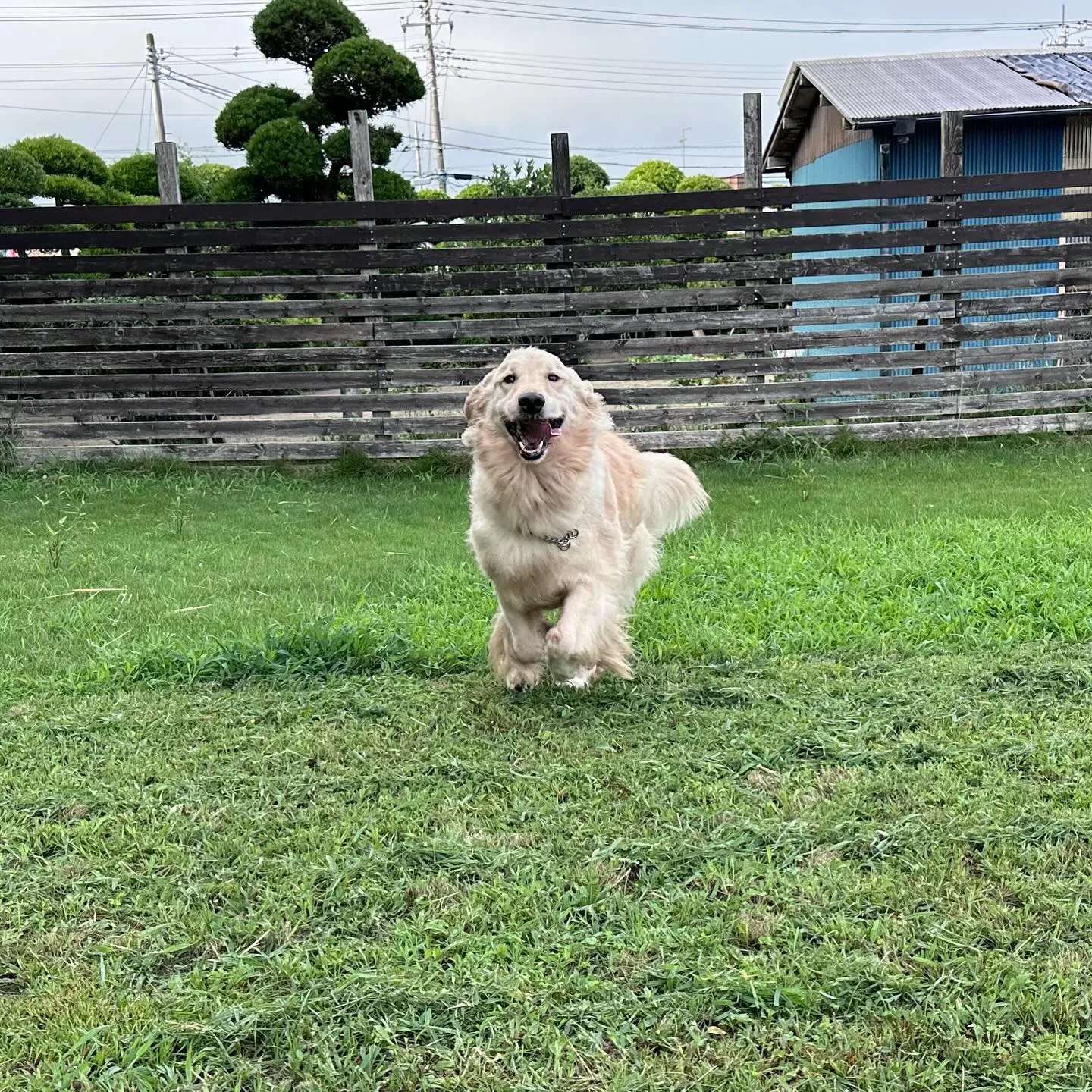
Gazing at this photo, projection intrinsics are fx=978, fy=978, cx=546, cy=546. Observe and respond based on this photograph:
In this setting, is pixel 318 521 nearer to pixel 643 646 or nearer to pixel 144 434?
pixel 144 434

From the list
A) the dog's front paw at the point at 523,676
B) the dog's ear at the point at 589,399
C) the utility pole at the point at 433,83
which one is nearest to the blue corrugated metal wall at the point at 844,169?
the dog's ear at the point at 589,399

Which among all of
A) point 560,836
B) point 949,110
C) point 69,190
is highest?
point 69,190

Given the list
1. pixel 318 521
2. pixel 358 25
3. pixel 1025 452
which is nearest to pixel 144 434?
pixel 318 521

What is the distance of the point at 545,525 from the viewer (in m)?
3.50

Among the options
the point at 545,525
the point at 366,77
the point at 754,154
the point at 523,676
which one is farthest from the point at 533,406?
the point at 366,77

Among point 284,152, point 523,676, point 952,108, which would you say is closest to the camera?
point 523,676

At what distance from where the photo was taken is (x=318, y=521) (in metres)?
6.70

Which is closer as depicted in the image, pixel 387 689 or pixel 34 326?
pixel 387 689

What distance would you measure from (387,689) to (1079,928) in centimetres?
236

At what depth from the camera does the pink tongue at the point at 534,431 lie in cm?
347

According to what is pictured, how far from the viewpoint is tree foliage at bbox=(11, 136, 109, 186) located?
52.5 feet

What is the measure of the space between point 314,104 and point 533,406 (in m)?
12.8

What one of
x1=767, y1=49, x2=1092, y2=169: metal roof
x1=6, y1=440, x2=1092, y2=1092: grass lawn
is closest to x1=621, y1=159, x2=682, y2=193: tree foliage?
x1=767, y1=49, x2=1092, y2=169: metal roof

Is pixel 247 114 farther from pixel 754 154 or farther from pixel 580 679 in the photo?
pixel 580 679
